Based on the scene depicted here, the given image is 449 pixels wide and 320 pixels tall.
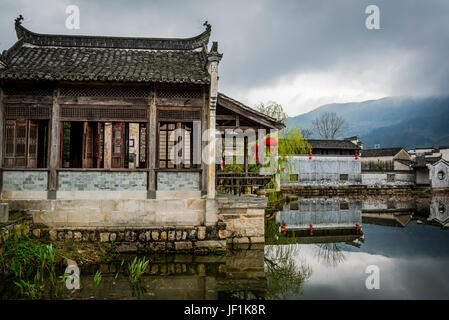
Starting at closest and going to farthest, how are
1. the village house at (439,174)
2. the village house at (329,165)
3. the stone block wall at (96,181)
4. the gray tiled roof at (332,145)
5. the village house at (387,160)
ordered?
the stone block wall at (96,181) < the village house at (329,165) < the gray tiled roof at (332,145) < the village house at (439,174) < the village house at (387,160)

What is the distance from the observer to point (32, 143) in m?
8.05

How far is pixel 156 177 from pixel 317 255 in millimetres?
5155

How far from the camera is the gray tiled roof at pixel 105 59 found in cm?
753

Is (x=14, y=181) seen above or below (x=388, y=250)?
above

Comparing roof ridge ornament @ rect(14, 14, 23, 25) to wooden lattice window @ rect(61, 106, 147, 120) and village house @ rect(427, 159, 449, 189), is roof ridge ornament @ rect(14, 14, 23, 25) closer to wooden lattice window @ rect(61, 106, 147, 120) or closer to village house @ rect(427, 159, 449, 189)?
wooden lattice window @ rect(61, 106, 147, 120)

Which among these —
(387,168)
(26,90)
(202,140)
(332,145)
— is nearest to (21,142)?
(26,90)

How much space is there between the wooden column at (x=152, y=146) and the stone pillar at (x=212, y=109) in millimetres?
1466

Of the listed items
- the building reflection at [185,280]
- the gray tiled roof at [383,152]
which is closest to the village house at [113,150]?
the building reflection at [185,280]

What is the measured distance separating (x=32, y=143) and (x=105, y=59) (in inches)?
126

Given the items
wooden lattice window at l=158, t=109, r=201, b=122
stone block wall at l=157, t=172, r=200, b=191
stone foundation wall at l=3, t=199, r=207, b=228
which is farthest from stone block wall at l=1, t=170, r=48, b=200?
wooden lattice window at l=158, t=109, r=201, b=122

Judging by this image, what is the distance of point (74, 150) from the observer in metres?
11.2

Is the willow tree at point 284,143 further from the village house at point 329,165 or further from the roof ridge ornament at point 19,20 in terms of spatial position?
the roof ridge ornament at point 19,20

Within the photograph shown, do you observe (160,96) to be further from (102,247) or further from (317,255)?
(317,255)

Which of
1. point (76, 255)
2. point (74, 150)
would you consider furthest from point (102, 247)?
point (74, 150)
